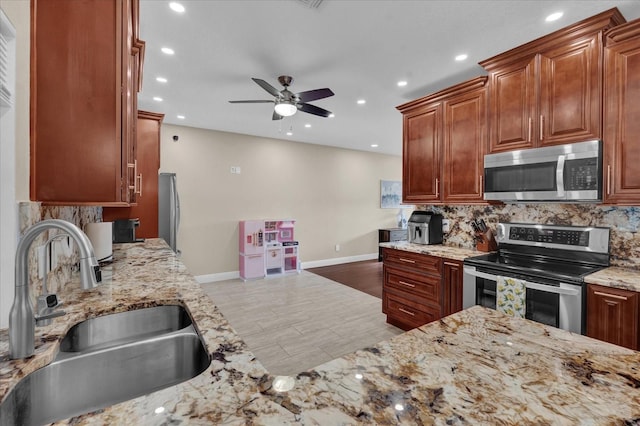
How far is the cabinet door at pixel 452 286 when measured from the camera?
2.61 meters

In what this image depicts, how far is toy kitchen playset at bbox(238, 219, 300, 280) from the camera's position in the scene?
5305mm

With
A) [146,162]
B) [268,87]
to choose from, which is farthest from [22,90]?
[146,162]

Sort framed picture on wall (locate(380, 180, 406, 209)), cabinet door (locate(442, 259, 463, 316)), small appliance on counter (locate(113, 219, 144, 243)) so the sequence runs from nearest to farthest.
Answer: cabinet door (locate(442, 259, 463, 316)) < small appliance on counter (locate(113, 219, 144, 243)) < framed picture on wall (locate(380, 180, 406, 209))

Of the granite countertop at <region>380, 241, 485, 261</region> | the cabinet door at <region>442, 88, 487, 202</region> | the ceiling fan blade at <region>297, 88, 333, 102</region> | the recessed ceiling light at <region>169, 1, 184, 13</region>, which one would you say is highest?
the recessed ceiling light at <region>169, 1, 184, 13</region>

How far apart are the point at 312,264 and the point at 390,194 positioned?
3.00 m

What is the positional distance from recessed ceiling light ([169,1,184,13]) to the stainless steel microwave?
278 centimetres

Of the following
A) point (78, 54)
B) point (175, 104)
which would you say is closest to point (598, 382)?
point (78, 54)

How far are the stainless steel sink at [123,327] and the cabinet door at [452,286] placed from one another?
89.5 inches

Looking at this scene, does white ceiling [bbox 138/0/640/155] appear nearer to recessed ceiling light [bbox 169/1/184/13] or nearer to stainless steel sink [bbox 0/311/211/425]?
recessed ceiling light [bbox 169/1/184/13]

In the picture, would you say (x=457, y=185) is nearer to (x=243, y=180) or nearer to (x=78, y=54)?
(x=78, y=54)

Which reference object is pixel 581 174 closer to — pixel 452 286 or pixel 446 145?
pixel 446 145

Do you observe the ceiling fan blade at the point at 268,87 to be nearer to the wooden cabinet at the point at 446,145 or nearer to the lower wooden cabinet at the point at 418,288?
the wooden cabinet at the point at 446,145

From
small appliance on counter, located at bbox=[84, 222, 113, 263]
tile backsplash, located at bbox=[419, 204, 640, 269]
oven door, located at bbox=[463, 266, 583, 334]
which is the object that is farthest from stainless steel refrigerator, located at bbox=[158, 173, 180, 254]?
oven door, located at bbox=[463, 266, 583, 334]

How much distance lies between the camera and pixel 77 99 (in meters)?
Result: 1.15
